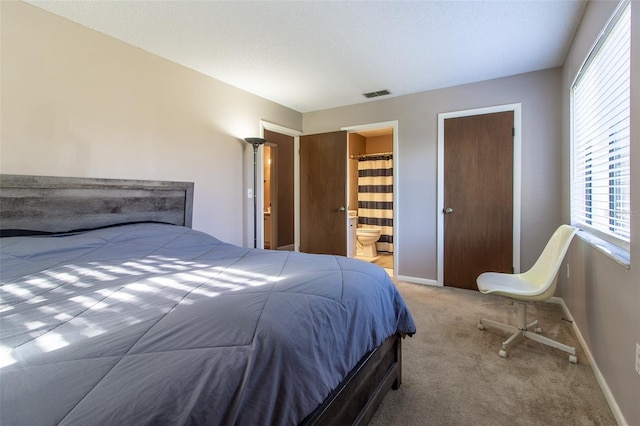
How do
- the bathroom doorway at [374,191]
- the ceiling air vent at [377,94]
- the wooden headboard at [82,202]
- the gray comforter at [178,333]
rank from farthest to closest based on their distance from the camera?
the bathroom doorway at [374,191]
the ceiling air vent at [377,94]
the wooden headboard at [82,202]
the gray comforter at [178,333]

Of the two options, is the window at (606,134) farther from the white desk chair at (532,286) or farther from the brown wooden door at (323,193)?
the brown wooden door at (323,193)

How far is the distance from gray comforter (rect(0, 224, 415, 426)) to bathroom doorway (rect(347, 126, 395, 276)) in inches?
163

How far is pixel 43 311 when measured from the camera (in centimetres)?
101

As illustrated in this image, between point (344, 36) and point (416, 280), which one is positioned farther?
point (416, 280)

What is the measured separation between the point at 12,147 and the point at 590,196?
12.6 ft

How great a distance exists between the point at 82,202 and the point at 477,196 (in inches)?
143

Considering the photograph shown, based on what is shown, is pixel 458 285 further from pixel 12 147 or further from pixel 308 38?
pixel 12 147

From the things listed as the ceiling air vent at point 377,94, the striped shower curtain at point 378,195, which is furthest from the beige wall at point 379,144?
the ceiling air vent at point 377,94

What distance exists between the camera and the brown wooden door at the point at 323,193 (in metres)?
4.20

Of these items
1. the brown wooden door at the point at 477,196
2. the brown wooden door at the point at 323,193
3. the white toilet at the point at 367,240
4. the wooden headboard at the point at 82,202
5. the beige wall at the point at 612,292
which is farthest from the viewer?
the white toilet at the point at 367,240

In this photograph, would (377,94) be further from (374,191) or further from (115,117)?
(115,117)

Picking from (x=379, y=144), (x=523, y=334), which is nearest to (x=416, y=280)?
(x=523, y=334)

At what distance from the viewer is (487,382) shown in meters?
1.79

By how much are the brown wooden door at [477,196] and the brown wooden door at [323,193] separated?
1.33 meters
